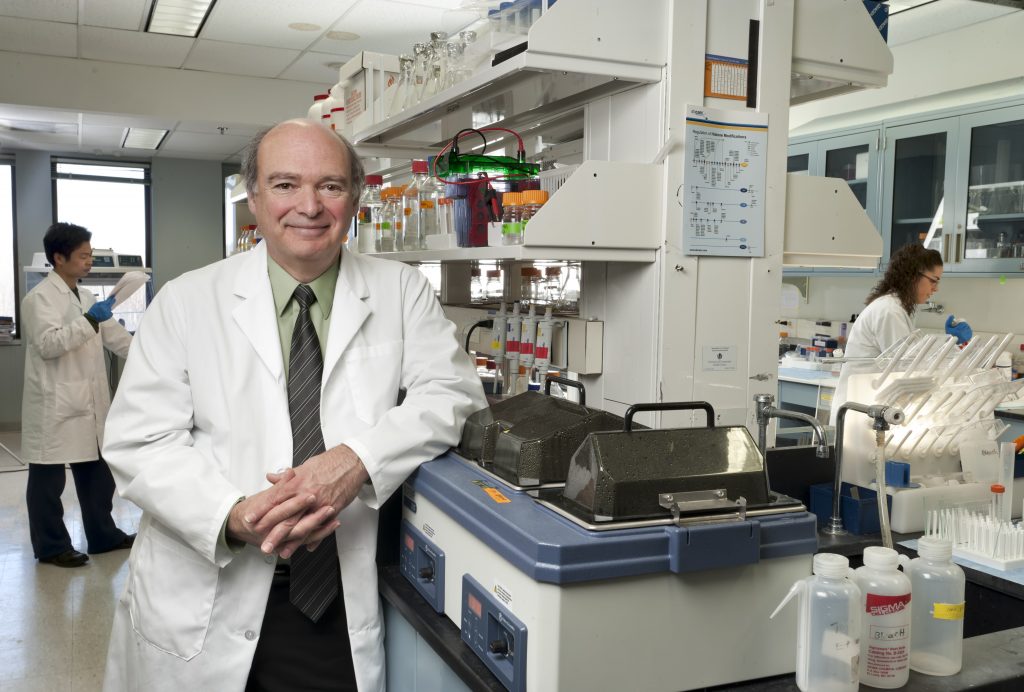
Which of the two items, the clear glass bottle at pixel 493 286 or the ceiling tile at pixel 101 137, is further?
the ceiling tile at pixel 101 137

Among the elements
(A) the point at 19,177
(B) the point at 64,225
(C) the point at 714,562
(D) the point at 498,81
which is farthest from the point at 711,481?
(A) the point at 19,177

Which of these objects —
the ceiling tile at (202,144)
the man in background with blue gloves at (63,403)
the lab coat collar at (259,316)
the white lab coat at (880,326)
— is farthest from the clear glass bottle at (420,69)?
the ceiling tile at (202,144)

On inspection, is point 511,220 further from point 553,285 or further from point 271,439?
point 271,439

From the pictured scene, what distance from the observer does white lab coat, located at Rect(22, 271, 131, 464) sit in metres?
3.71

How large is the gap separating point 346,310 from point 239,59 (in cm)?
434

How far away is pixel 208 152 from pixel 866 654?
7753 millimetres

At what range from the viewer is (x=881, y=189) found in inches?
185

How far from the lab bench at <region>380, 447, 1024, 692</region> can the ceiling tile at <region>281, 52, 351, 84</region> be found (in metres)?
4.14

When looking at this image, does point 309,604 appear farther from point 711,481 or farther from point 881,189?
point 881,189

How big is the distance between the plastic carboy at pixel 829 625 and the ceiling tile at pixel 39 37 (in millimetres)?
4814

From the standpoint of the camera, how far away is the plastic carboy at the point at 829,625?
3.30ft

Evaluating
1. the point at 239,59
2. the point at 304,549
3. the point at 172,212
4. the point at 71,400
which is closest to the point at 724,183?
the point at 304,549

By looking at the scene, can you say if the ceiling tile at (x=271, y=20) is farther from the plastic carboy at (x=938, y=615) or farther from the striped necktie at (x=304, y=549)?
the plastic carboy at (x=938, y=615)

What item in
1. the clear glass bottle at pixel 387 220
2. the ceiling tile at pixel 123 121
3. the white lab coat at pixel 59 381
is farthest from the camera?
the ceiling tile at pixel 123 121
